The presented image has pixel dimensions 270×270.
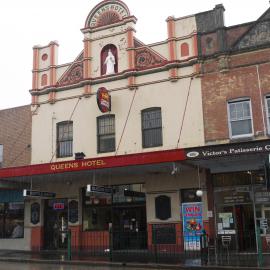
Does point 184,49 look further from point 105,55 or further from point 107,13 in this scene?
point 107,13

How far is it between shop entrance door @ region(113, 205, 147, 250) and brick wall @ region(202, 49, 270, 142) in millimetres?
5359

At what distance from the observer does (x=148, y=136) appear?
2216 centimetres

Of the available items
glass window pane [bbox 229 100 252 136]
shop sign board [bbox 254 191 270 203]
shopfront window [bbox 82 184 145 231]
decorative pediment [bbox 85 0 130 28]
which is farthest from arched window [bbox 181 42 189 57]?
shop sign board [bbox 254 191 270 203]

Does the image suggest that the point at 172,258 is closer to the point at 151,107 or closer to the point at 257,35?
the point at 151,107

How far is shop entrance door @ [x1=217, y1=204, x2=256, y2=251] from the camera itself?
19.8 m

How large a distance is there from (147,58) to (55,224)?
10.2m

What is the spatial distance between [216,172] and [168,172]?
236 cm

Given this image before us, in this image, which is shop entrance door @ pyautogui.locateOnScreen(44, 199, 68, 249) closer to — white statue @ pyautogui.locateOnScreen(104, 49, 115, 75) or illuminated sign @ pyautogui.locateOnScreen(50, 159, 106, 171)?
illuminated sign @ pyautogui.locateOnScreen(50, 159, 106, 171)

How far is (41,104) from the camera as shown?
83.9 ft

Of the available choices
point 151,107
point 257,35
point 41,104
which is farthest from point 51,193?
point 257,35

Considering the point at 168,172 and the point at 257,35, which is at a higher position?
the point at 257,35

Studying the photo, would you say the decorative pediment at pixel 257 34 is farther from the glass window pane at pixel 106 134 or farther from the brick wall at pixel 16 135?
the brick wall at pixel 16 135

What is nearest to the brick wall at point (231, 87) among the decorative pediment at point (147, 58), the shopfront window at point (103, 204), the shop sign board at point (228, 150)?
the decorative pediment at point (147, 58)

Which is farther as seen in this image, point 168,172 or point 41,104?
point 41,104
